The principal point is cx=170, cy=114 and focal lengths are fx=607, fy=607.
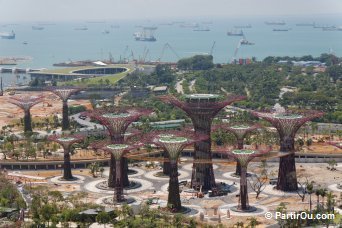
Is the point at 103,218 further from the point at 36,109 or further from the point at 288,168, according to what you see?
the point at 36,109

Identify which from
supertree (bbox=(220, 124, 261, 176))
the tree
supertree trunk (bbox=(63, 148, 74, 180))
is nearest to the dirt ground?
supertree trunk (bbox=(63, 148, 74, 180))

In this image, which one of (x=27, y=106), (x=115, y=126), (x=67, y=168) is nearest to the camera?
(x=115, y=126)

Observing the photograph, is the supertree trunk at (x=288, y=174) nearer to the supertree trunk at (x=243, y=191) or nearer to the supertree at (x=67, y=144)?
the supertree trunk at (x=243, y=191)

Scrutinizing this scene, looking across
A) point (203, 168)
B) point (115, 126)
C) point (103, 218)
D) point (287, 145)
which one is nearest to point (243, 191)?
Answer: point (203, 168)

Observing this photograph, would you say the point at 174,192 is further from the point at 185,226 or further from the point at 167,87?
the point at 167,87

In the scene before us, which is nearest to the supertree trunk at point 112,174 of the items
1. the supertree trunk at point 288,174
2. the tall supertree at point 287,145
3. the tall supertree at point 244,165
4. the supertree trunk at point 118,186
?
the supertree trunk at point 118,186

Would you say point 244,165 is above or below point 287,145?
below

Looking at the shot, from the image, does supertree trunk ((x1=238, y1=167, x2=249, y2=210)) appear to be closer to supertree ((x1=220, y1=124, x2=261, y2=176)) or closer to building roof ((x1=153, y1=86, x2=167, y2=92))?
supertree ((x1=220, y1=124, x2=261, y2=176))

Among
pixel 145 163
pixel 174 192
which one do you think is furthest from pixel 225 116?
pixel 174 192

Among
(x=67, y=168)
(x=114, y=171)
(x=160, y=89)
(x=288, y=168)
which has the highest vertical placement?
(x=160, y=89)
